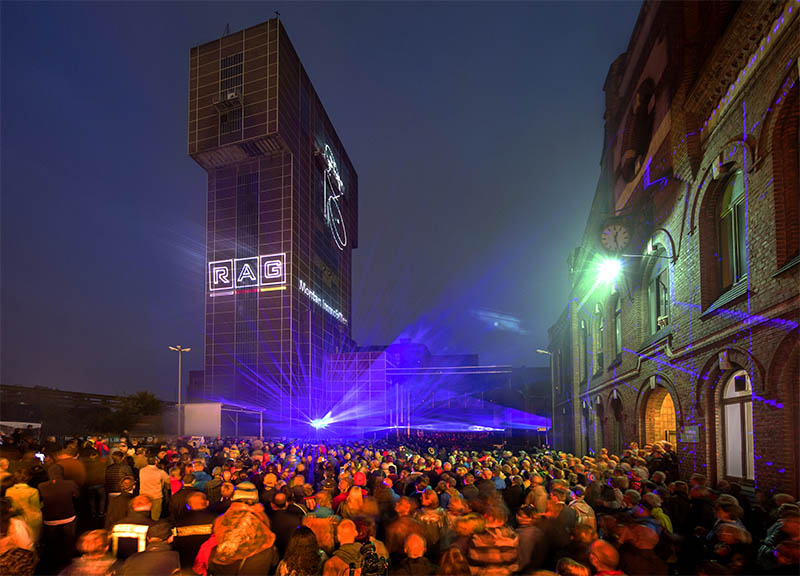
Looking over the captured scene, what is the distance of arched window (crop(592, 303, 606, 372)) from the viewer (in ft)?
82.8

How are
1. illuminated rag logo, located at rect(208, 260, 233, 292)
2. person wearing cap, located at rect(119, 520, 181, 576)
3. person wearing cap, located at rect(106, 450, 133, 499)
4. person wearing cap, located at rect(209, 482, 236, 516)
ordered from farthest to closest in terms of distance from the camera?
illuminated rag logo, located at rect(208, 260, 233, 292), person wearing cap, located at rect(106, 450, 133, 499), person wearing cap, located at rect(209, 482, 236, 516), person wearing cap, located at rect(119, 520, 181, 576)

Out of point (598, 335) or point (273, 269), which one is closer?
point (598, 335)

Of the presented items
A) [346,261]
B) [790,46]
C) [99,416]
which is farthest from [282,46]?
[790,46]

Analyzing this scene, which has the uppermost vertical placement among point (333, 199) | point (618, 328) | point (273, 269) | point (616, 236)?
point (333, 199)

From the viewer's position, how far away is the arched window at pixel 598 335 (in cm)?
2523

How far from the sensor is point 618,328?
22.3 metres

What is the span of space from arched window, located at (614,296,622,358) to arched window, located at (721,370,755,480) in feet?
33.5

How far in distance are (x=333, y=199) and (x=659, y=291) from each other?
71.5m

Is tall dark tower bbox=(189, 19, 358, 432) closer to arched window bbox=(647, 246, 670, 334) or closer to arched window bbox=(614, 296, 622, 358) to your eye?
arched window bbox=(614, 296, 622, 358)

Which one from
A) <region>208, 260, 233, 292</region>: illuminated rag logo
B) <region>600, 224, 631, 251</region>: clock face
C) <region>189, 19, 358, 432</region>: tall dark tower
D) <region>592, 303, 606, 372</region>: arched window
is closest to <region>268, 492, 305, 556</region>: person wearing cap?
<region>600, 224, 631, 251</region>: clock face

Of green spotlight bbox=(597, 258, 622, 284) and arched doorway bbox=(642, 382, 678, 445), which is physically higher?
green spotlight bbox=(597, 258, 622, 284)

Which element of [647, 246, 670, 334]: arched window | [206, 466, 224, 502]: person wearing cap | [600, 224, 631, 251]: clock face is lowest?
[206, 466, 224, 502]: person wearing cap

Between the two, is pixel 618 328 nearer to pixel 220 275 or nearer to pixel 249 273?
pixel 249 273

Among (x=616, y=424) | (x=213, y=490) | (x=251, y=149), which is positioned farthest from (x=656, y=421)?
(x=251, y=149)
